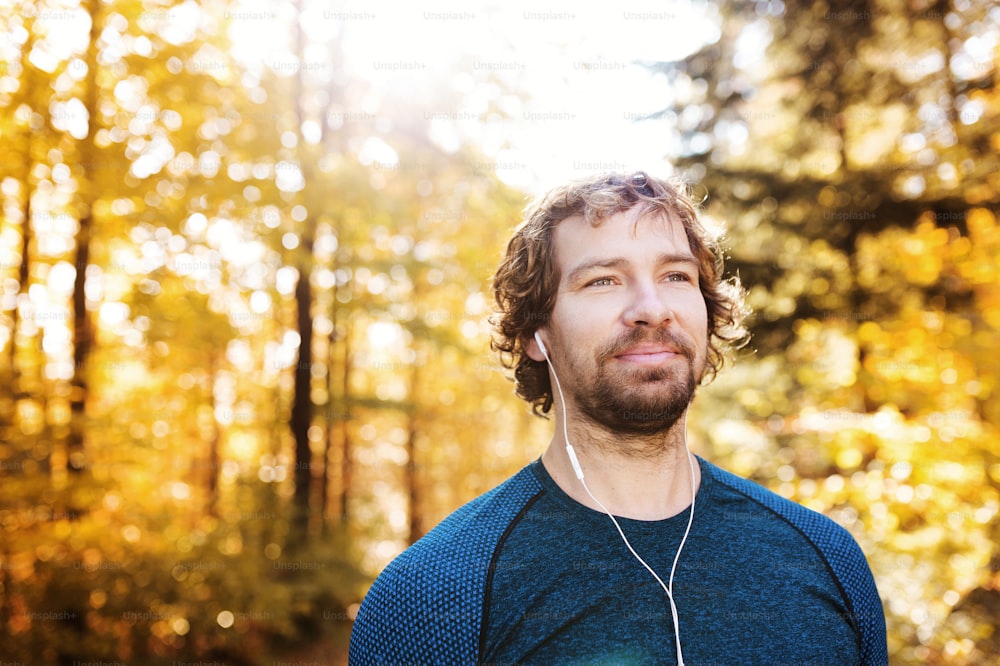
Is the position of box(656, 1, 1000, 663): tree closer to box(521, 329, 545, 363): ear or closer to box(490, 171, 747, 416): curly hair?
box(490, 171, 747, 416): curly hair

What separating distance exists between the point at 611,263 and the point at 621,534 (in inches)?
30.8

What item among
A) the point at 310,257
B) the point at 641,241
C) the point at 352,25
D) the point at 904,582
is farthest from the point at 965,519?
the point at 352,25

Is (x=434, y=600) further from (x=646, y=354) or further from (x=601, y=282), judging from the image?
(x=601, y=282)

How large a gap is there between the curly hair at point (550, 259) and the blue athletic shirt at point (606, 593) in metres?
0.62

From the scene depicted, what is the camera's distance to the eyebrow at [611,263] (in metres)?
1.94

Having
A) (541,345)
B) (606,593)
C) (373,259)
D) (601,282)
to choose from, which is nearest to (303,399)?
(373,259)

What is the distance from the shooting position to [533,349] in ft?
7.42

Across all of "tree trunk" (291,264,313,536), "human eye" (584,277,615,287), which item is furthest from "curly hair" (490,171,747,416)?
"tree trunk" (291,264,313,536)

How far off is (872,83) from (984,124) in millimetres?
1347

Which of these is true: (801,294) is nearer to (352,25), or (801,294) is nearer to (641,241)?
(641,241)

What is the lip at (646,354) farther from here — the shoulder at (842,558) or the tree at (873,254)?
the tree at (873,254)

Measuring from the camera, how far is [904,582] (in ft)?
13.8

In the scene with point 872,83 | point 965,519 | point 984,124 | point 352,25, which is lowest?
point 965,519

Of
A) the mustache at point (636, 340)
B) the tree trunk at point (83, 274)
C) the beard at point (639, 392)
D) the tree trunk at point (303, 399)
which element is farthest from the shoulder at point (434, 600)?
the tree trunk at point (303, 399)
